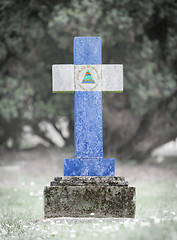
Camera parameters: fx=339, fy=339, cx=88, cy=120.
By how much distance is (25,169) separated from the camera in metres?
10.0

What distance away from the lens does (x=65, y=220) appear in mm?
4230

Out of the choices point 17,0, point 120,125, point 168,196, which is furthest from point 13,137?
point 168,196

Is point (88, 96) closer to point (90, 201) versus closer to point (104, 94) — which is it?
point (90, 201)

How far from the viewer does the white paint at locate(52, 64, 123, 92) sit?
4848mm

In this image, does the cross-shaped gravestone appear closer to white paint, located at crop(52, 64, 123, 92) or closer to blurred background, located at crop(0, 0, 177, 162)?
white paint, located at crop(52, 64, 123, 92)

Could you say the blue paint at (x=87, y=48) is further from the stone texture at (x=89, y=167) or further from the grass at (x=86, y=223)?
the grass at (x=86, y=223)

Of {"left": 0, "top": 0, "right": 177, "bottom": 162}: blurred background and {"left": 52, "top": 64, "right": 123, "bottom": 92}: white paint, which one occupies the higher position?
{"left": 0, "top": 0, "right": 177, "bottom": 162}: blurred background

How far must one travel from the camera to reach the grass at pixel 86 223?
338cm

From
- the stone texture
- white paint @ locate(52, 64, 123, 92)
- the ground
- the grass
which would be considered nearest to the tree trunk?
the ground

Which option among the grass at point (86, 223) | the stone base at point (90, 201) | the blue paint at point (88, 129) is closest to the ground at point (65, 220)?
the grass at point (86, 223)

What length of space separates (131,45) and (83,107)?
5377mm

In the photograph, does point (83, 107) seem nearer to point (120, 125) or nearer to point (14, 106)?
point (14, 106)

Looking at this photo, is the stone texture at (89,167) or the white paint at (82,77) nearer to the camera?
the stone texture at (89,167)

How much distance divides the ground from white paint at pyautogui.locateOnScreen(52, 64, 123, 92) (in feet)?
6.00
